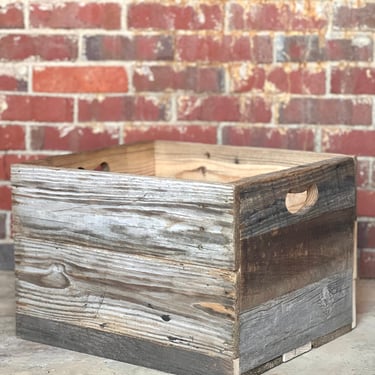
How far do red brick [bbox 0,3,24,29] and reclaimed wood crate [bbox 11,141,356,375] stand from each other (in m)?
0.69

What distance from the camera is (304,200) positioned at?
101 inches

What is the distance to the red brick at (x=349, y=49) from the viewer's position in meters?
2.99

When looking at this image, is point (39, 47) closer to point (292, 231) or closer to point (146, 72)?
point (146, 72)

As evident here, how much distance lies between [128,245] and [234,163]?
1.97 feet

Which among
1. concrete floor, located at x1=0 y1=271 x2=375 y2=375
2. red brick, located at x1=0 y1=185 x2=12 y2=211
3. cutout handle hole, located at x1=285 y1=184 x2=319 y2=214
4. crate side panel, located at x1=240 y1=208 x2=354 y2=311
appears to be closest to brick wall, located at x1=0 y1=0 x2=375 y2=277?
red brick, located at x1=0 y1=185 x2=12 y2=211

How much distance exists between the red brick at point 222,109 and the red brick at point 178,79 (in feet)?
0.11

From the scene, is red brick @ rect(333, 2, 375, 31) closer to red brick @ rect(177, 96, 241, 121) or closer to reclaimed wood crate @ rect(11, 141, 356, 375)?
red brick @ rect(177, 96, 241, 121)

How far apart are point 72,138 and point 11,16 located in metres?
0.40

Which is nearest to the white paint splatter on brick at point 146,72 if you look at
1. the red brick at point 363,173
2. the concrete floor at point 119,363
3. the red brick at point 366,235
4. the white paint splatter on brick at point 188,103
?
the white paint splatter on brick at point 188,103

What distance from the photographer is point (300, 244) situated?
7.51 ft

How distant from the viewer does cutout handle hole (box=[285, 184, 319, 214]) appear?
2320mm

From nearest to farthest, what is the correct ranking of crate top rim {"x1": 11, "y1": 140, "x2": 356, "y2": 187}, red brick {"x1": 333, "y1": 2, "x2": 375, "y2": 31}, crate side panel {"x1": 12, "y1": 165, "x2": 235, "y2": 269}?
crate side panel {"x1": 12, "y1": 165, "x2": 235, "y2": 269}, crate top rim {"x1": 11, "y1": 140, "x2": 356, "y2": 187}, red brick {"x1": 333, "y1": 2, "x2": 375, "y2": 31}

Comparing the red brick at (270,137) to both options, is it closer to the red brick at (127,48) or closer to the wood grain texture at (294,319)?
the red brick at (127,48)

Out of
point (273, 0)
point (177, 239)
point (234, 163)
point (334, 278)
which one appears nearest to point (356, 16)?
point (273, 0)
